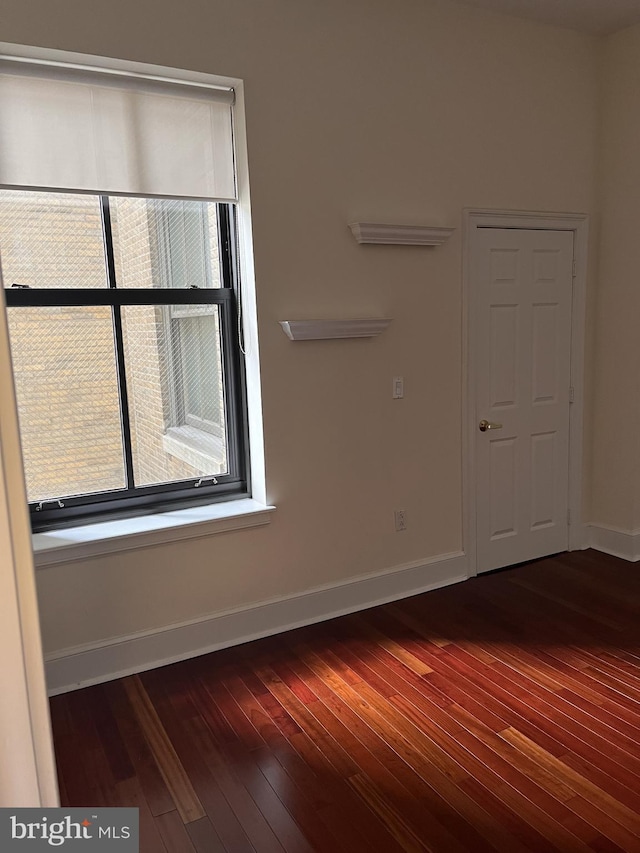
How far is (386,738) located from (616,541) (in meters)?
2.37

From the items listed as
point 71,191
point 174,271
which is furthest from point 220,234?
point 71,191

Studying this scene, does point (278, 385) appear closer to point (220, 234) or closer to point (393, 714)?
point (220, 234)

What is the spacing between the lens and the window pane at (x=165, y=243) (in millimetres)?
2922

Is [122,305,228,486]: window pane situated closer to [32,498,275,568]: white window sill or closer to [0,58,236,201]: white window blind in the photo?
[32,498,275,568]: white window sill

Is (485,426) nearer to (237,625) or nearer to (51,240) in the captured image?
(237,625)

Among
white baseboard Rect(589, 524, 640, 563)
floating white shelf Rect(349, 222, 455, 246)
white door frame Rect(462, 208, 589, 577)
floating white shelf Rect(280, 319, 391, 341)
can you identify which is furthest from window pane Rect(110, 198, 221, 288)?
white baseboard Rect(589, 524, 640, 563)

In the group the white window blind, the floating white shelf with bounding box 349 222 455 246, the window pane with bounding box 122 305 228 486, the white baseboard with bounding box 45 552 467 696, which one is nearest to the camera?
the white window blind

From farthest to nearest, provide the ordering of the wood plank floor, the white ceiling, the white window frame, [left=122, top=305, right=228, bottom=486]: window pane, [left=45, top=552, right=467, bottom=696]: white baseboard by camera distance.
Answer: the white ceiling, [left=122, top=305, right=228, bottom=486]: window pane, [left=45, top=552, right=467, bottom=696]: white baseboard, the white window frame, the wood plank floor

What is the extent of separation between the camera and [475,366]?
145 inches

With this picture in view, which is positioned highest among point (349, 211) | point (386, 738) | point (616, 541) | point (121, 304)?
point (349, 211)

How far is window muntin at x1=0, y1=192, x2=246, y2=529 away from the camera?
2.83m

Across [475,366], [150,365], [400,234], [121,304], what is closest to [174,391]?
[150,365]

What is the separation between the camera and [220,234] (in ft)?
10.3

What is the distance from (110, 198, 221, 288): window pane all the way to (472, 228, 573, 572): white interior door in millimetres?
1442
